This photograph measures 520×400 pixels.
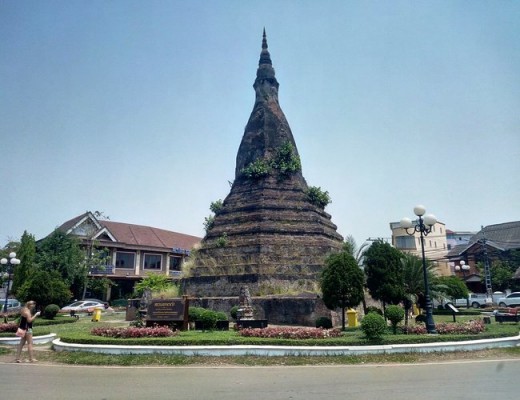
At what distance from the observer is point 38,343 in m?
13.5

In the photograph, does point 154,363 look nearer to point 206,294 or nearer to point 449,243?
point 206,294

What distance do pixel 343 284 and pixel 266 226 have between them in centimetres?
782

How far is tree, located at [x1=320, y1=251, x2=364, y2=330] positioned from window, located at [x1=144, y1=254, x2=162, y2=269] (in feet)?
101

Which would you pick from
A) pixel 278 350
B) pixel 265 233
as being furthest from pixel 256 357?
pixel 265 233

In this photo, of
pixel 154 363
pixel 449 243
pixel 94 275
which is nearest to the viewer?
pixel 154 363

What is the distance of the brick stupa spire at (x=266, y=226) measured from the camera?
19406 mm

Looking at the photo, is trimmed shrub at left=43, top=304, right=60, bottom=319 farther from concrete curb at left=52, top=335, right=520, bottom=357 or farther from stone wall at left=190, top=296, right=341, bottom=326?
concrete curb at left=52, top=335, right=520, bottom=357

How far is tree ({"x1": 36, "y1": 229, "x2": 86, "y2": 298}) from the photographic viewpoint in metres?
32.0

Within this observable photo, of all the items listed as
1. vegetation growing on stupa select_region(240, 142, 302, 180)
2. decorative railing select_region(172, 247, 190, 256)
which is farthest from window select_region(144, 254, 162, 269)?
vegetation growing on stupa select_region(240, 142, 302, 180)

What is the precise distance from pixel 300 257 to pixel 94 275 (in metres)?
23.9

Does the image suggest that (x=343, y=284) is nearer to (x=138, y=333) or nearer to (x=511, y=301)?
(x=138, y=333)

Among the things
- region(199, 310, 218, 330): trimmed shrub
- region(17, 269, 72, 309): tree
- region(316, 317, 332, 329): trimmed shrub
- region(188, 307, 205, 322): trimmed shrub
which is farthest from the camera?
region(17, 269, 72, 309): tree

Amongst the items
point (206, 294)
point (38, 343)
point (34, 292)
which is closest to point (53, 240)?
point (34, 292)

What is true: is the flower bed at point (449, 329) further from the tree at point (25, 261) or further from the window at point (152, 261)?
the window at point (152, 261)
